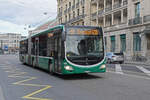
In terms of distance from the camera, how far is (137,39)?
107 feet

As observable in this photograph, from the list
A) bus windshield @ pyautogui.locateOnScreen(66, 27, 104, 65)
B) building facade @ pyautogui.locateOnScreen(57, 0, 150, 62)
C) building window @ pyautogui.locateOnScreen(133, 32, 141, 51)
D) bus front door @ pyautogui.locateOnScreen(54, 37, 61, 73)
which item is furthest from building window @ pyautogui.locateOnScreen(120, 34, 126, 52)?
bus front door @ pyautogui.locateOnScreen(54, 37, 61, 73)

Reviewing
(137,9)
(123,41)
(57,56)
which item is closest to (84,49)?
(57,56)

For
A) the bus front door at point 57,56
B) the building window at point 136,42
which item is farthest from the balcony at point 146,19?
the bus front door at point 57,56

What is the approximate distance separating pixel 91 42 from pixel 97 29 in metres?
0.87

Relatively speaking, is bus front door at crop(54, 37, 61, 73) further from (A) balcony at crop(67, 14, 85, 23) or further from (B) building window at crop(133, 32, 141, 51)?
(A) balcony at crop(67, 14, 85, 23)

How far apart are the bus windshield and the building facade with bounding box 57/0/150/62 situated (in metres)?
19.7

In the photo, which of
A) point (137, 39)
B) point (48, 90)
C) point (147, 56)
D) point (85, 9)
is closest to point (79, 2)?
point (85, 9)

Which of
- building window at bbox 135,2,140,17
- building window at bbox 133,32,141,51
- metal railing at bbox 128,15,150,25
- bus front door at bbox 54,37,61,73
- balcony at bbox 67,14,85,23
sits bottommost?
bus front door at bbox 54,37,61,73

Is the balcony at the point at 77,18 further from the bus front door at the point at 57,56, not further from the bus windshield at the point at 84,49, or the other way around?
the bus windshield at the point at 84,49

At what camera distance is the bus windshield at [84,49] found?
1088 cm

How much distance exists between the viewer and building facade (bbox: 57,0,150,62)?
31.0m

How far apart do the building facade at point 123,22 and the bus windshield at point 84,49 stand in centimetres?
1972

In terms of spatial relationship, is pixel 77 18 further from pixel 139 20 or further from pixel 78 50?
pixel 78 50

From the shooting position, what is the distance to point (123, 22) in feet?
116
